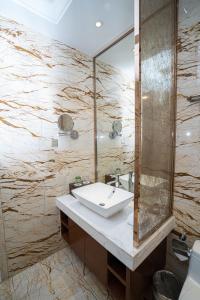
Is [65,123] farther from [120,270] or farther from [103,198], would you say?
[120,270]

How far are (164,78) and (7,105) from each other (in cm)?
140

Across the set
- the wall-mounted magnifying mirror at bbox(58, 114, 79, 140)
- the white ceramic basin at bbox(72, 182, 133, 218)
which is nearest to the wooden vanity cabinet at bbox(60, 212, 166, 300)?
the white ceramic basin at bbox(72, 182, 133, 218)

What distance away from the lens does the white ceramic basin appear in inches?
50.1

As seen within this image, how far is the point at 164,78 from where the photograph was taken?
44.5 inches

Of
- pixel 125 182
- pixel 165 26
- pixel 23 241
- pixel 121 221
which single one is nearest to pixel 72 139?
pixel 125 182

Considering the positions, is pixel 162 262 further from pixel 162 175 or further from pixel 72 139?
pixel 72 139

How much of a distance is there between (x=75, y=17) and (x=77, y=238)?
84.6 inches

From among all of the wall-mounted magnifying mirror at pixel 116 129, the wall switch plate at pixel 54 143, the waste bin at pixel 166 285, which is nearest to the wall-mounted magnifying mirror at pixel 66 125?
the wall switch plate at pixel 54 143

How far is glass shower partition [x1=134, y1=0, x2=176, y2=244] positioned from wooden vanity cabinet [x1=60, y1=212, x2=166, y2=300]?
326 millimetres

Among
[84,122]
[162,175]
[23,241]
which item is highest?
[84,122]

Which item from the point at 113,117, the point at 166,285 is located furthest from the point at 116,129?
the point at 166,285

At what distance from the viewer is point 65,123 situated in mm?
1708

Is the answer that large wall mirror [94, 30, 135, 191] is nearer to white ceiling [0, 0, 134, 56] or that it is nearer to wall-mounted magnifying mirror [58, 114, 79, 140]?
white ceiling [0, 0, 134, 56]

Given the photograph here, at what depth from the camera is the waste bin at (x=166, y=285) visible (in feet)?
3.81
